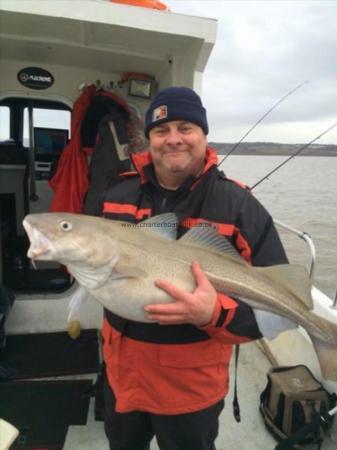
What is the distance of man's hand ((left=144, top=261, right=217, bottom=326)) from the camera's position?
1664 millimetres

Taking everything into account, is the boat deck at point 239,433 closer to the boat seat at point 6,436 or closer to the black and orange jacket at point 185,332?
the black and orange jacket at point 185,332

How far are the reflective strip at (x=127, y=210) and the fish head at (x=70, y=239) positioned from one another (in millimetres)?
378

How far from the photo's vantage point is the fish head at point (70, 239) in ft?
4.98

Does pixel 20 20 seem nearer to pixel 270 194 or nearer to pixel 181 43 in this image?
pixel 181 43

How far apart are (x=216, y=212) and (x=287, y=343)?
2.60 m

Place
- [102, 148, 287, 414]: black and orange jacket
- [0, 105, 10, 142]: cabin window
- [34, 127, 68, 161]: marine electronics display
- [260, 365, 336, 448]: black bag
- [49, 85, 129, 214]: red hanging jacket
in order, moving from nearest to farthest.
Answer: [102, 148, 287, 414]: black and orange jacket
[260, 365, 336, 448]: black bag
[49, 85, 129, 214]: red hanging jacket
[0, 105, 10, 142]: cabin window
[34, 127, 68, 161]: marine electronics display

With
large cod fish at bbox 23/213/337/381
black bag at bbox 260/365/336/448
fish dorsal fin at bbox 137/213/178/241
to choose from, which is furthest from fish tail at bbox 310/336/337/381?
black bag at bbox 260/365/336/448

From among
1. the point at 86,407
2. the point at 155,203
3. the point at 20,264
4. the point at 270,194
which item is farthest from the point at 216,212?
the point at 270,194

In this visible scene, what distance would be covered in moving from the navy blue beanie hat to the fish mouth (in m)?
0.89

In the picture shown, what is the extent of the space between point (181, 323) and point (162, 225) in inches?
18.2

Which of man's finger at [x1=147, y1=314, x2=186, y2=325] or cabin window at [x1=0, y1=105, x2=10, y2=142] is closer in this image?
man's finger at [x1=147, y1=314, x2=186, y2=325]

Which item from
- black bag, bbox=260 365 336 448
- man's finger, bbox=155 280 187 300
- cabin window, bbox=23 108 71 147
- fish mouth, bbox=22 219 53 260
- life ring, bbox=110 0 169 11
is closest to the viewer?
fish mouth, bbox=22 219 53 260

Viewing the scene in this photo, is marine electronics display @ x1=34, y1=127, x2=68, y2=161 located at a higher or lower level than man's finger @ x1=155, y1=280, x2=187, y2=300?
higher

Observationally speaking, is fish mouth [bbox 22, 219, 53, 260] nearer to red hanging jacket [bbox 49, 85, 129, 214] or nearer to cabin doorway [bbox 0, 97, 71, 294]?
red hanging jacket [bbox 49, 85, 129, 214]
